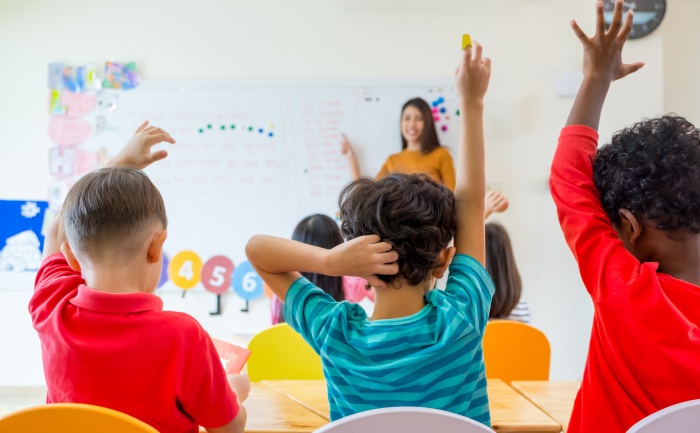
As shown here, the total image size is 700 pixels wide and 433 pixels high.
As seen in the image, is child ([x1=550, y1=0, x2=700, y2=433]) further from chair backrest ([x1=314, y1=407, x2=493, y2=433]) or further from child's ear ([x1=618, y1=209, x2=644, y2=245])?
chair backrest ([x1=314, y1=407, x2=493, y2=433])

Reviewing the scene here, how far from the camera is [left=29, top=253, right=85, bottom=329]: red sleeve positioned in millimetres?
1122

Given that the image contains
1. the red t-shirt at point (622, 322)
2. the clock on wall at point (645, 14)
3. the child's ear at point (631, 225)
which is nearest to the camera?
the red t-shirt at point (622, 322)

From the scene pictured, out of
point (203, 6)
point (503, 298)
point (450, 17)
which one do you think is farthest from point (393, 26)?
point (503, 298)

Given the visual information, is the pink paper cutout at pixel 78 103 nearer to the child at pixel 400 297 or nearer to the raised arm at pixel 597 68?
the child at pixel 400 297

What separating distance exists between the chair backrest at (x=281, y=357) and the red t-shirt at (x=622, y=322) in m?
1.01

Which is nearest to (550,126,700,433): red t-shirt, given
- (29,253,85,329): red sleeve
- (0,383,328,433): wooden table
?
(0,383,328,433): wooden table

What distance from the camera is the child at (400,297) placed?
40.2 inches

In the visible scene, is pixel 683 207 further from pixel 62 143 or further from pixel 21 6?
pixel 21 6

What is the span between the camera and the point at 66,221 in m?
1.15

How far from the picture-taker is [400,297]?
3.56 ft

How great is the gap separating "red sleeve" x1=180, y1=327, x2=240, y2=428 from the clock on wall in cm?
307

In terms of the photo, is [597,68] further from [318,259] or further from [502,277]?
[502,277]

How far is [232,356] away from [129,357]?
0.41 m

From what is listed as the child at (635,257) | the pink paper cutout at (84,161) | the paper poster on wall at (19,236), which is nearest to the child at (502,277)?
the child at (635,257)
